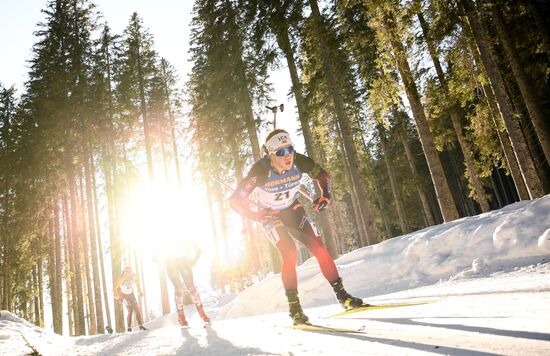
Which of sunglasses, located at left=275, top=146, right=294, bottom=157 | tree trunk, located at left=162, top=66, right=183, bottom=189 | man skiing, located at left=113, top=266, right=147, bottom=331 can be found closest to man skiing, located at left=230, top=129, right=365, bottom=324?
sunglasses, located at left=275, top=146, right=294, bottom=157

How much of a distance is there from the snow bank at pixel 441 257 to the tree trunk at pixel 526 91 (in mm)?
6006

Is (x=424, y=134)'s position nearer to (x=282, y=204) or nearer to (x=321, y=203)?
(x=321, y=203)

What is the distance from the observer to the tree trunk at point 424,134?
32.9 feet

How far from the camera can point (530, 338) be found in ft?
6.28

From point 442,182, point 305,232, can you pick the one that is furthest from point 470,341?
point 442,182

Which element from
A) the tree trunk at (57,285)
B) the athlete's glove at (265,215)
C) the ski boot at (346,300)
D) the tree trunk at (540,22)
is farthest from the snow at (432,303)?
the tree trunk at (57,285)

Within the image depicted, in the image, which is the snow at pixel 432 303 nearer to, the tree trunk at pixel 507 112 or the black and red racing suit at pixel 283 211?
the black and red racing suit at pixel 283 211

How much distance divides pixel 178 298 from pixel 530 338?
726 cm

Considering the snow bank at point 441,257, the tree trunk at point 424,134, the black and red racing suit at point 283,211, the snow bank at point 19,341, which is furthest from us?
the tree trunk at point 424,134

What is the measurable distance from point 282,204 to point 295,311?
4.42 ft

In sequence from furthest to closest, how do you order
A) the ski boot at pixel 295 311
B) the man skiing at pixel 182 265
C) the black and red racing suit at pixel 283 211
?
the man skiing at pixel 182 265 → the black and red racing suit at pixel 283 211 → the ski boot at pixel 295 311

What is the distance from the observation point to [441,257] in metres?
5.78

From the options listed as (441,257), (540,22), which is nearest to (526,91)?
(540,22)

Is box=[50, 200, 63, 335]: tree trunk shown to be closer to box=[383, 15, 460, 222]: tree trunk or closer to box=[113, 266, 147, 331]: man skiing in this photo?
box=[113, 266, 147, 331]: man skiing
